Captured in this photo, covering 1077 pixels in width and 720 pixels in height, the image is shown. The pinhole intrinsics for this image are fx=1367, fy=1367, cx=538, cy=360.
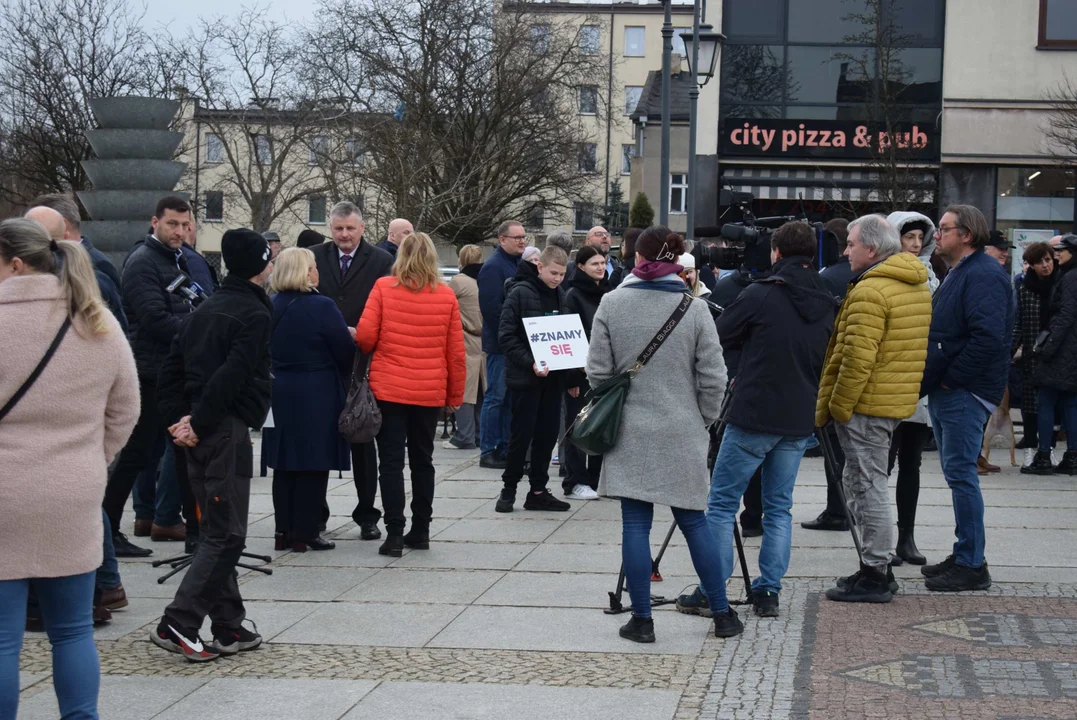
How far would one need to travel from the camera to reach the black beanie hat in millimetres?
6547

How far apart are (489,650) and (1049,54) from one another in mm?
26288

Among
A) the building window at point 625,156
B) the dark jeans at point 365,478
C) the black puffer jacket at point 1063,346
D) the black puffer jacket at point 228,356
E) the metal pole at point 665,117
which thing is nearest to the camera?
the black puffer jacket at point 228,356

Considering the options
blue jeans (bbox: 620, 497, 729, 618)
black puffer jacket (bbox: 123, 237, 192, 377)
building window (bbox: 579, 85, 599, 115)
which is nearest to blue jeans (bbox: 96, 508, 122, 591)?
black puffer jacket (bbox: 123, 237, 192, 377)

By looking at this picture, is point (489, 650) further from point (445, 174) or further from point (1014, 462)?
point (445, 174)

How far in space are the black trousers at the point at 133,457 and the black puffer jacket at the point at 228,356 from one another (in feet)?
5.79

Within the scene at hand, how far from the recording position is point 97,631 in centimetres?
681

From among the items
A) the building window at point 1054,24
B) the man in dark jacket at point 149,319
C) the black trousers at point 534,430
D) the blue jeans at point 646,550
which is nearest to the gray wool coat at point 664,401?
the blue jeans at point 646,550

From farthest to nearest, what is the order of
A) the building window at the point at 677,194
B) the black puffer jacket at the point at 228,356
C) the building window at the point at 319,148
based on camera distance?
the building window at the point at 677,194
the building window at the point at 319,148
the black puffer jacket at the point at 228,356

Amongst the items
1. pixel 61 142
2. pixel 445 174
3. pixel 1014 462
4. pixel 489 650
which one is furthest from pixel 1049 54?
pixel 489 650

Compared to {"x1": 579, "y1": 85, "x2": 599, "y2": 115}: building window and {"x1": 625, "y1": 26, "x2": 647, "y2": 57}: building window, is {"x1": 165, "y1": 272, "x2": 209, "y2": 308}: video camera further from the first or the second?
{"x1": 625, "y1": 26, "x2": 647, "y2": 57}: building window

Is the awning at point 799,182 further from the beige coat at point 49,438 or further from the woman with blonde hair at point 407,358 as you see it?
the beige coat at point 49,438

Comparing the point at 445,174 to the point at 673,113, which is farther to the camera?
the point at 673,113

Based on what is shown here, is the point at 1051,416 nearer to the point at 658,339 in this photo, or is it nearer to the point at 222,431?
the point at 658,339

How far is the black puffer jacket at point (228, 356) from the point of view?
6.34 metres
